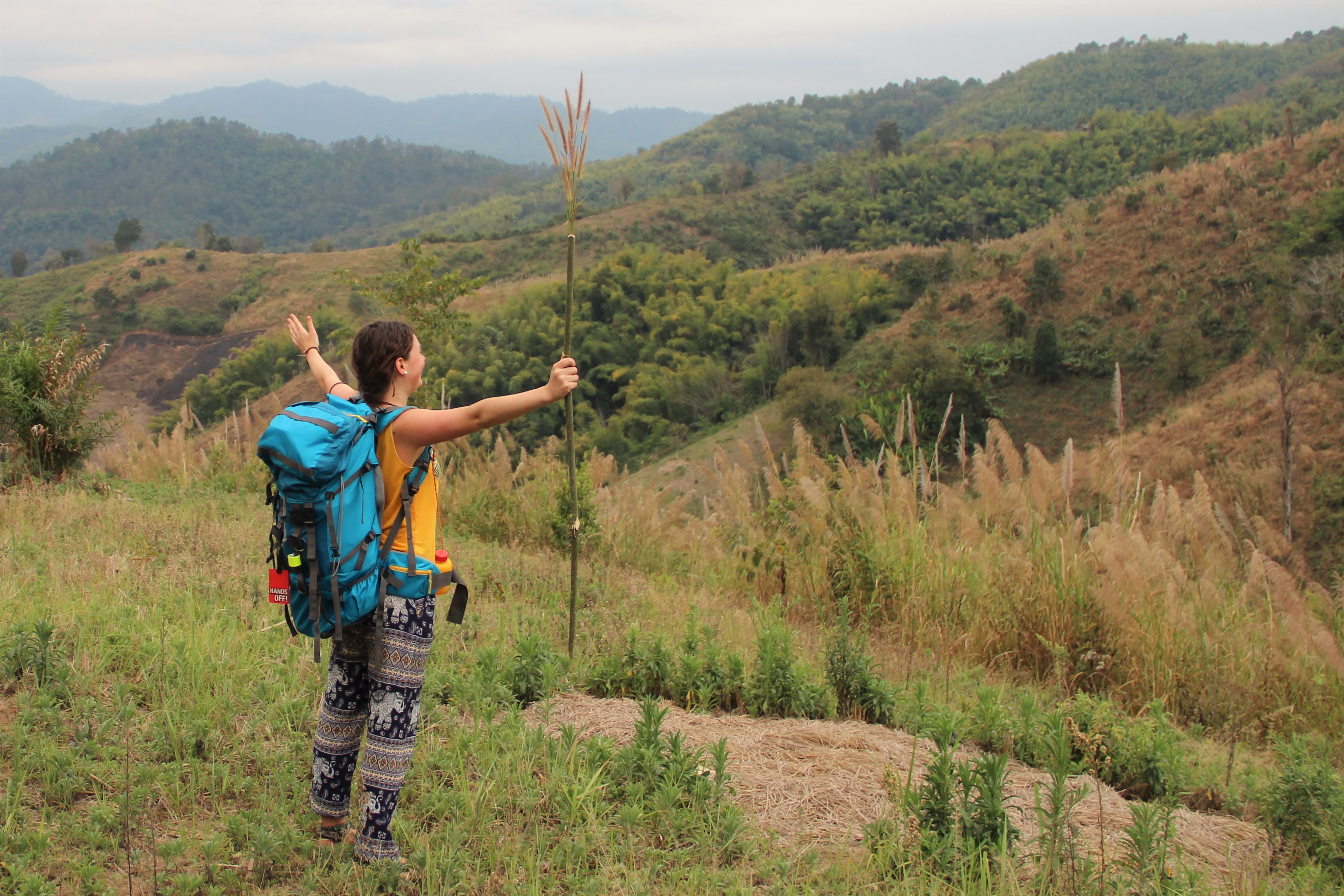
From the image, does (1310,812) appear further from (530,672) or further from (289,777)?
(289,777)

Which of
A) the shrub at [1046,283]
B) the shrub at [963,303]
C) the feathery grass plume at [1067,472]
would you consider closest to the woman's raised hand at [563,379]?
the feathery grass plume at [1067,472]

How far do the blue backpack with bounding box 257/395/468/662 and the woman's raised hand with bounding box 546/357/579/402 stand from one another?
0.42 metres

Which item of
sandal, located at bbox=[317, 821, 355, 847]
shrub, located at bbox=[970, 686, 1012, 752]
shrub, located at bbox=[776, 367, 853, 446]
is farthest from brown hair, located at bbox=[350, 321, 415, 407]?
shrub, located at bbox=[776, 367, 853, 446]

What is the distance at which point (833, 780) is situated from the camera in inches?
117

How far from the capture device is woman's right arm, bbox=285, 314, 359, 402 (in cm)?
275

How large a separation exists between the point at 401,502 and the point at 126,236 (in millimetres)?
82123

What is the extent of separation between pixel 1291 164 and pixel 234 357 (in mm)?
48651

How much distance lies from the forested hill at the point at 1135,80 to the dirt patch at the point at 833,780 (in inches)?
3232

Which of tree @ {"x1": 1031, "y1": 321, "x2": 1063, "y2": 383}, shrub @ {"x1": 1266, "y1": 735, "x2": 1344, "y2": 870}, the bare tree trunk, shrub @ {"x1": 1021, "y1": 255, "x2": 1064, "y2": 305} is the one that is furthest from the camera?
shrub @ {"x1": 1021, "y1": 255, "x2": 1064, "y2": 305}

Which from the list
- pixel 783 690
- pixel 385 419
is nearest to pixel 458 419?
pixel 385 419

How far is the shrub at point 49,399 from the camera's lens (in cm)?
640

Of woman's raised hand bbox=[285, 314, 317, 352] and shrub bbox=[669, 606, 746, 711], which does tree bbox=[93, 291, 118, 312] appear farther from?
shrub bbox=[669, 606, 746, 711]

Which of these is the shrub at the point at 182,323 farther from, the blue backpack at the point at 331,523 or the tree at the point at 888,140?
the blue backpack at the point at 331,523

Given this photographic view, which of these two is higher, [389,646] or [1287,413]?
[389,646]
